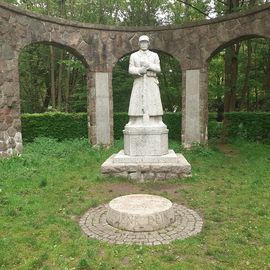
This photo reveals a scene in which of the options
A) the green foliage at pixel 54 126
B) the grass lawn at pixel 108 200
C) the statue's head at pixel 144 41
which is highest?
the statue's head at pixel 144 41

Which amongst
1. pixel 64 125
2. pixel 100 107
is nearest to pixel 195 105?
pixel 100 107

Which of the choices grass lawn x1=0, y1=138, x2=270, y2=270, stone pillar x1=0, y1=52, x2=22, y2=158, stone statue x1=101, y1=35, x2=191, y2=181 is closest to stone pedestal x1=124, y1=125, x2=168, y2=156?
stone statue x1=101, y1=35, x2=191, y2=181

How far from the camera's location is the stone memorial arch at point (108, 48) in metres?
10.5

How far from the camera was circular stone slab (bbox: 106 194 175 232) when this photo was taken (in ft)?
15.7

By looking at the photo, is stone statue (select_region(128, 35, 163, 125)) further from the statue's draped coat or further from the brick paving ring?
the brick paving ring

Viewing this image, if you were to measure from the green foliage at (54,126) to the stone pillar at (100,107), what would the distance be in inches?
70.4

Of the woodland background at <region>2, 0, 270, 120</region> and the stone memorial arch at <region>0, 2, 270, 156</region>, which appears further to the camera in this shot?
the woodland background at <region>2, 0, 270, 120</region>

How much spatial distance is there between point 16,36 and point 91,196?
21.6 feet

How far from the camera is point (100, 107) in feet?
41.3

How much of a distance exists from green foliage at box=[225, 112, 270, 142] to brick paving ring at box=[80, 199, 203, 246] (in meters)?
9.38

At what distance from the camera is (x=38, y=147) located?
11805 millimetres

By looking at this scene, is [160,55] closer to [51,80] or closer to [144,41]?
[51,80]

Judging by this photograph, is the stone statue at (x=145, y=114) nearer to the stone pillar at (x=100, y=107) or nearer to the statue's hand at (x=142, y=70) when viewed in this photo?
the statue's hand at (x=142, y=70)

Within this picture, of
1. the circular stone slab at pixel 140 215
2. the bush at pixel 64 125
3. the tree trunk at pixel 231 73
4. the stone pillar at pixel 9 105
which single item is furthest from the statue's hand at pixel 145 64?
the tree trunk at pixel 231 73
